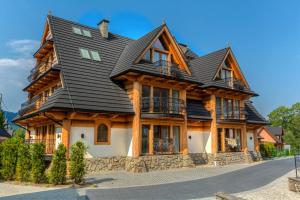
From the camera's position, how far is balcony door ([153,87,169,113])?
18.4 metres

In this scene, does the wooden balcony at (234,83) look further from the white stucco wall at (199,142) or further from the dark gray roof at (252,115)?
the white stucco wall at (199,142)

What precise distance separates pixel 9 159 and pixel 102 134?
5414 millimetres

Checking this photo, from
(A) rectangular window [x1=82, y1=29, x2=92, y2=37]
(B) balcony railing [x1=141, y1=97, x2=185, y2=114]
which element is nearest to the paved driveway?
(B) balcony railing [x1=141, y1=97, x2=185, y2=114]

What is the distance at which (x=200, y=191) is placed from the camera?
10.7 m

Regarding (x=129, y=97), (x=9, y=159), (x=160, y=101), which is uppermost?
(x=129, y=97)

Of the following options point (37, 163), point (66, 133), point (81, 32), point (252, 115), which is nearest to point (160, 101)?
point (66, 133)

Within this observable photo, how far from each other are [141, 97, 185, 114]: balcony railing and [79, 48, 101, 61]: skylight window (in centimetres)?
497

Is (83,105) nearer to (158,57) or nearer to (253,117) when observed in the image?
(158,57)

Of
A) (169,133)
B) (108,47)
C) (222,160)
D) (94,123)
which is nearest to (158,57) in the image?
(108,47)

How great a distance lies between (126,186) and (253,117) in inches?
785

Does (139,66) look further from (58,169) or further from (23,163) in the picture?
(23,163)

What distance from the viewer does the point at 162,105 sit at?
18672 mm

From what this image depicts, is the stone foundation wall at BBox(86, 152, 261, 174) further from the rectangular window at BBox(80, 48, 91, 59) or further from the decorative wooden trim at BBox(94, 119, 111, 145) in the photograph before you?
the rectangular window at BBox(80, 48, 91, 59)

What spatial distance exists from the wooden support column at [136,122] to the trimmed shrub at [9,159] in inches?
261
